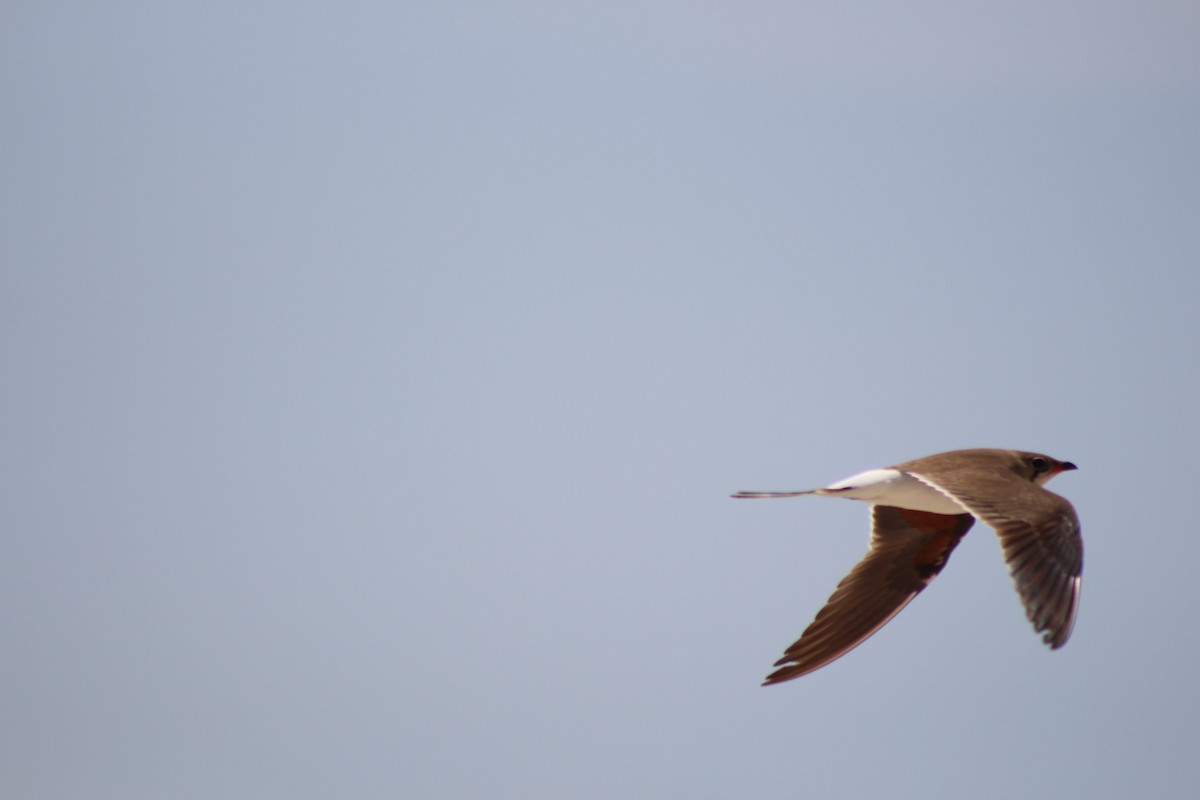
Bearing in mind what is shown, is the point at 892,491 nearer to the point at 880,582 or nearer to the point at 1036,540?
the point at 880,582

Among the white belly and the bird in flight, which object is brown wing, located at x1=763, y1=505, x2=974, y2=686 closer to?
the bird in flight

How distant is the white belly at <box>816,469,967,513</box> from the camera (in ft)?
26.4

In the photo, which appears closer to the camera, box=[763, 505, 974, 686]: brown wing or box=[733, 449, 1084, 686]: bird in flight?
box=[733, 449, 1084, 686]: bird in flight

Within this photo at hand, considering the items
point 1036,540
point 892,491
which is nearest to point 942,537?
point 892,491

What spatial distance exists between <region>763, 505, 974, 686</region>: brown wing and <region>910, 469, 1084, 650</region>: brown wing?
125 centimetres

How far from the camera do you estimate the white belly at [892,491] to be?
26.4 ft

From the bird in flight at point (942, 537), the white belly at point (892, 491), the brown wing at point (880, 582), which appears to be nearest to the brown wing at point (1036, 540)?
the bird in flight at point (942, 537)

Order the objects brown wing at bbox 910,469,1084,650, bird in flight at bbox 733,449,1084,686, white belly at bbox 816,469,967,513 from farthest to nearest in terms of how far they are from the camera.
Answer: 1. white belly at bbox 816,469,967,513
2. bird in flight at bbox 733,449,1084,686
3. brown wing at bbox 910,469,1084,650

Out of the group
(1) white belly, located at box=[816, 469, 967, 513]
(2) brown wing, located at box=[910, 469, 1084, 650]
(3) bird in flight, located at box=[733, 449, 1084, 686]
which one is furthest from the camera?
(1) white belly, located at box=[816, 469, 967, 513]

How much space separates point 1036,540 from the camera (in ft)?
22.1

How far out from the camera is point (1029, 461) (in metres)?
8.75

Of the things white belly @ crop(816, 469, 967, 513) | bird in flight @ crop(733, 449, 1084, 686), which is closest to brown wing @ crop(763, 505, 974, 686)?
bird in flight @ crop(733, 449, 1084, 686)

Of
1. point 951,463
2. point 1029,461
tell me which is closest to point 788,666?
point 951,463

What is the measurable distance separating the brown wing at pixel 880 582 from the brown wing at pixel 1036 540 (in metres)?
1.25
